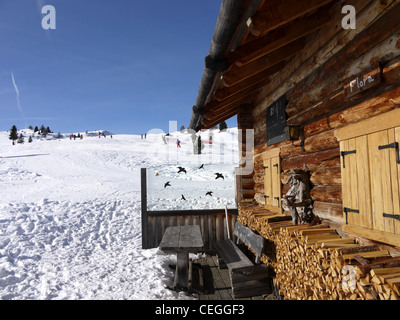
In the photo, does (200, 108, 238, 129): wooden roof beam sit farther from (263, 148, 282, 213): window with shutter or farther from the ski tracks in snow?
the ski tracks in snow

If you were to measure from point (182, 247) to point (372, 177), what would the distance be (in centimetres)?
343

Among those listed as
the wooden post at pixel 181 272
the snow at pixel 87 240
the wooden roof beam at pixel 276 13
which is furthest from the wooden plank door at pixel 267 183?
the wooden roof beam at pixel 276 13

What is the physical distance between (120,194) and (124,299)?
9794 millimetres

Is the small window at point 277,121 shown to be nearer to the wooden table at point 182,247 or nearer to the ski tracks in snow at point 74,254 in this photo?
the wooden table at point 182,247

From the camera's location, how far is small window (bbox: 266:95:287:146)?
532 centimetres

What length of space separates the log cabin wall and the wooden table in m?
2.11

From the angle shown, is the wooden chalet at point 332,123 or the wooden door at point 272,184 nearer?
the wooden chalet at point 332,123

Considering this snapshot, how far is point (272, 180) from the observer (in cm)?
594

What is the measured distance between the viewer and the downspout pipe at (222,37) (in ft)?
8.27

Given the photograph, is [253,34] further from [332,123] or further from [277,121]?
[277,121]

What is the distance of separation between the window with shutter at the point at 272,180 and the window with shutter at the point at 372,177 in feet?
6.86

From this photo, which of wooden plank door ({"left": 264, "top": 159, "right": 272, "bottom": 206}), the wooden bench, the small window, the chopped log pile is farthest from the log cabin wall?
Result: the wooden bench
